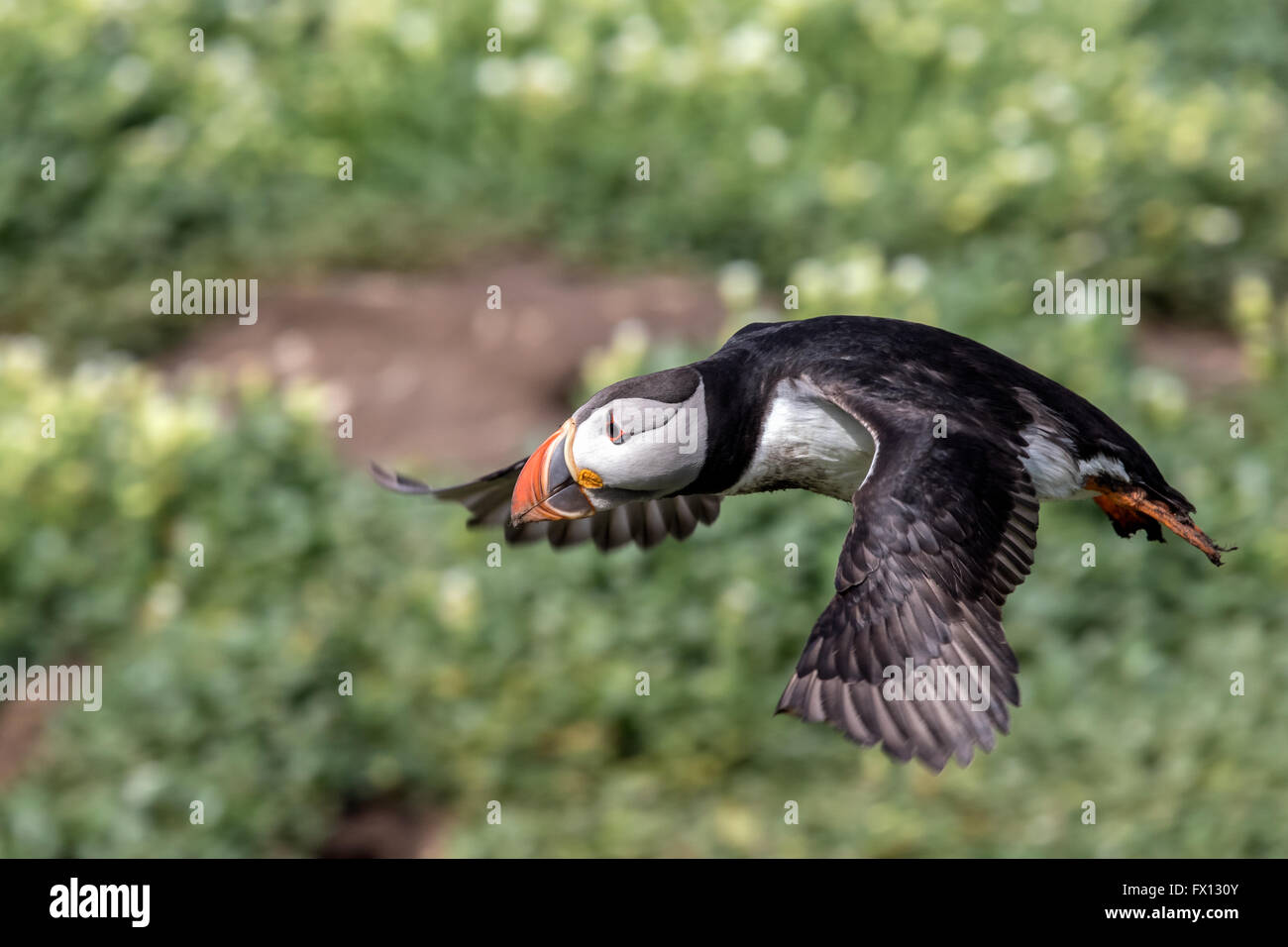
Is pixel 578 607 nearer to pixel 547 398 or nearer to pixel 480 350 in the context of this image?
pixel 547 398

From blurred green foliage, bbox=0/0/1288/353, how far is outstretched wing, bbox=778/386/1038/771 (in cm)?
390

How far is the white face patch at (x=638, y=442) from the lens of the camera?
3.14 meters

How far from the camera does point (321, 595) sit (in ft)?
19.6

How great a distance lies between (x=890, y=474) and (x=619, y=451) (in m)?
0.50

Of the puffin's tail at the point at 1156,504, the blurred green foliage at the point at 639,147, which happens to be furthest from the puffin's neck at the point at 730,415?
the blurred green foliage at the point at 639,147

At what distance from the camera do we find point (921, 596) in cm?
302

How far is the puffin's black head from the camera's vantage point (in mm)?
3150

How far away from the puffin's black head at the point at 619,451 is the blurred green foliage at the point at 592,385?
2309 mm

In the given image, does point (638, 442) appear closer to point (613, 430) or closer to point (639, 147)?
point (613, 430)

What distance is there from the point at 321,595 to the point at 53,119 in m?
3.35

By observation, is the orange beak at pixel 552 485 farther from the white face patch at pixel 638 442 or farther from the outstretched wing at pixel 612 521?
the outstretched wing at pixel 612 521

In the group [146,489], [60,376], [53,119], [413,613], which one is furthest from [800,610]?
[53,119]
